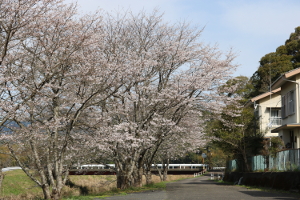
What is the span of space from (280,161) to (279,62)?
2351 centimetres

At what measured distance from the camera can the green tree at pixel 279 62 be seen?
4006 centimetres

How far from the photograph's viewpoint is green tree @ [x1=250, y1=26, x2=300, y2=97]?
131 feet

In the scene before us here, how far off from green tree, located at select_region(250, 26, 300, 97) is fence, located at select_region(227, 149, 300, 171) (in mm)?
17498

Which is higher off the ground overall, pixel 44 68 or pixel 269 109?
pixel 269 109

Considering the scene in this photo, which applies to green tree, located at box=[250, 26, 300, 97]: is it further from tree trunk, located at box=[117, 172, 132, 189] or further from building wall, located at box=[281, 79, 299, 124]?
tree trunk, located at box=[117, 172, 132, 189]

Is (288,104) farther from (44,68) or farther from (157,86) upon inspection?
(44,68)

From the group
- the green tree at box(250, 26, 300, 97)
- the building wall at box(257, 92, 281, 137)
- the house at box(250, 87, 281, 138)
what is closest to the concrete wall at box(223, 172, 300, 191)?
the house at box(250, 87, 281, 138)

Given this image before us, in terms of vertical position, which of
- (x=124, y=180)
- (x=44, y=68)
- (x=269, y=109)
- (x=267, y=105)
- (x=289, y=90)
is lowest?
(x=124, y=180)

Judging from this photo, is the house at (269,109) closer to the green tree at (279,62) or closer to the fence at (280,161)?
the green tree at (279,62)

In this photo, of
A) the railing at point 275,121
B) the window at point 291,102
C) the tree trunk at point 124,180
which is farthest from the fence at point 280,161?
the railing at point 275,121

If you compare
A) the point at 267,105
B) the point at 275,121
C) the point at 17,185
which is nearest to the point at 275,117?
the point at 275,121

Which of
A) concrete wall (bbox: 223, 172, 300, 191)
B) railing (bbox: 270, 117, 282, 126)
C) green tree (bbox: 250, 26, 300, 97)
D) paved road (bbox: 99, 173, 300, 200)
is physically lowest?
paved road (bbox: 99, 173, 300, 200)

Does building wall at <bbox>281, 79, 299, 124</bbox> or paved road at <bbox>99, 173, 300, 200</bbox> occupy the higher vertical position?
building wall at <bbox>281, 79, 299, 124</bbox>

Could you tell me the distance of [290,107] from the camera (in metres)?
23.8
